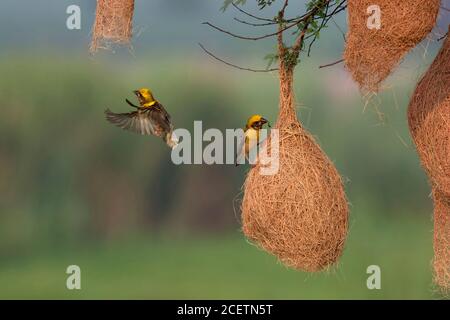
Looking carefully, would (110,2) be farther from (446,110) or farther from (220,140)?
(446,110)

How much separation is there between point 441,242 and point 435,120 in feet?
1.92

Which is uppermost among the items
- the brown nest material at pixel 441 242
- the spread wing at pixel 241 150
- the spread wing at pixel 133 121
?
the spread wing at pixel 133 121

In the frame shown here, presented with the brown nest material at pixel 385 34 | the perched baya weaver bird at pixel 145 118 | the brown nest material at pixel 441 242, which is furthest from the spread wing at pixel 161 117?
the brown nest material at pixel 441 242

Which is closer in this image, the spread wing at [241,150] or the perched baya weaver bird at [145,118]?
the perched baya weaver bird at [145,118]

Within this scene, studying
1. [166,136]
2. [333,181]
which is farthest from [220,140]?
[333,181]

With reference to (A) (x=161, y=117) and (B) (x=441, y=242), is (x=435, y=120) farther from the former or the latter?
(A) (x=161, y=117)

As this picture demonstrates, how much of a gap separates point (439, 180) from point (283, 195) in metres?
0.53

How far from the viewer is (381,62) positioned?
2.42 metres

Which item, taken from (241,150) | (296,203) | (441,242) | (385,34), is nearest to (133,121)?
(241,150)

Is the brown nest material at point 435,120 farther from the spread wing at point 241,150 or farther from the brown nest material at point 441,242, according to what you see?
the spread wing at point 241,150

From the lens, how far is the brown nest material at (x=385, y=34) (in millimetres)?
2371

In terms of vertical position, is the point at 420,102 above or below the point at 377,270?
above

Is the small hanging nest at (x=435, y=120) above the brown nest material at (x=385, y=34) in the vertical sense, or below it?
below

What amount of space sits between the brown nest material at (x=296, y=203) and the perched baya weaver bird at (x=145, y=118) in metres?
0.33
